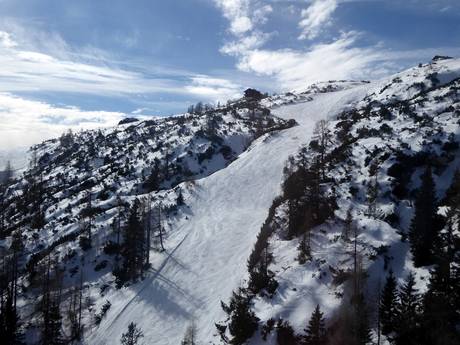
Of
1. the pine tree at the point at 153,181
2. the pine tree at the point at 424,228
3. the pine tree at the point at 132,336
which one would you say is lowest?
the pine tree at the point at 132,336

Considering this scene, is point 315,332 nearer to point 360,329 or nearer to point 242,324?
point 360,329

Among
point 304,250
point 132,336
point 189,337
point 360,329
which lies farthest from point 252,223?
point 360,329

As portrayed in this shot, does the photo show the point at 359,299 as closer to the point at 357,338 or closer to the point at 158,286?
the point at 357,338

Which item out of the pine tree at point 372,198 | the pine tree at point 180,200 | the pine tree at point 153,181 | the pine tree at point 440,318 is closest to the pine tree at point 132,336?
the pine tree at point 440,318

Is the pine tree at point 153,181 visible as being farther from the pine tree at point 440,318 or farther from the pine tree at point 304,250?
the pine tree at point 440,318

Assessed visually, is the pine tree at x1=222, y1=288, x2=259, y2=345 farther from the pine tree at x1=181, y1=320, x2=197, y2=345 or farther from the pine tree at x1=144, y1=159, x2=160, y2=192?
the pine tree at x1=144, y1=159, x2=160, y2=192

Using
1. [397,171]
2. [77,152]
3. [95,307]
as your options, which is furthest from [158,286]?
[77,152]
